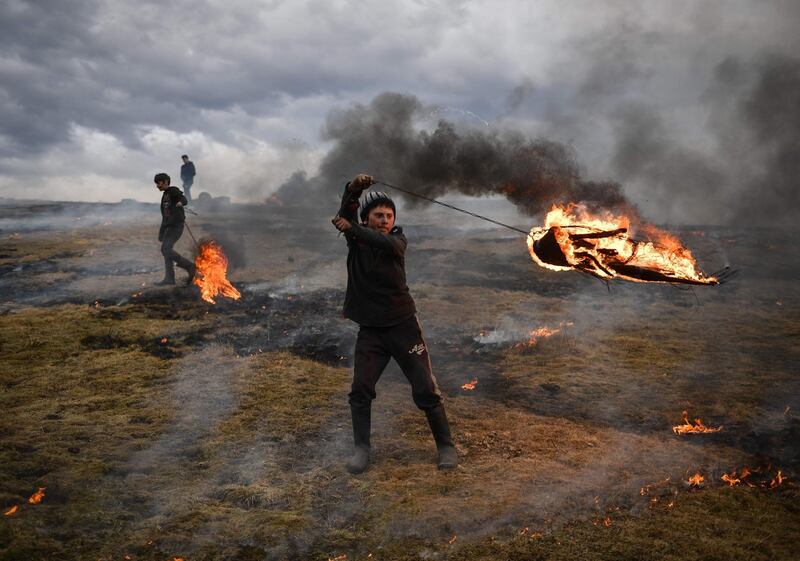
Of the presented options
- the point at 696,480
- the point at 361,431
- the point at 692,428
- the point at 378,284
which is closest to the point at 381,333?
the point at 378,284

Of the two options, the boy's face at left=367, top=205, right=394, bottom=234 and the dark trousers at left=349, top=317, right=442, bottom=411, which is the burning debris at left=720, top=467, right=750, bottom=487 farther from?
the boy's face at left=367, top=205, right=394, bottom=234

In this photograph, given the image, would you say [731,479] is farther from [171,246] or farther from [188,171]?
[188,171]

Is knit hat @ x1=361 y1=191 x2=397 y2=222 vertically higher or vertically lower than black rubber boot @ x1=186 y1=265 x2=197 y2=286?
higher

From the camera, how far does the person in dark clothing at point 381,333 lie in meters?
4.40

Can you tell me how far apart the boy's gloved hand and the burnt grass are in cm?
241

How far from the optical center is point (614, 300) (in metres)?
10.6

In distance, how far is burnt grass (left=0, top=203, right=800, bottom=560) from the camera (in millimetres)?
3490

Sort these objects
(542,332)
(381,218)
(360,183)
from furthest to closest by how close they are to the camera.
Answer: (542,332) → (381,218) → (360,183)

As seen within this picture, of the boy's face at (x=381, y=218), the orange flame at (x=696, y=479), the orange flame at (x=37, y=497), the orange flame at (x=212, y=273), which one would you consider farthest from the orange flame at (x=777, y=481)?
the orange flame at (x=212, y=273)

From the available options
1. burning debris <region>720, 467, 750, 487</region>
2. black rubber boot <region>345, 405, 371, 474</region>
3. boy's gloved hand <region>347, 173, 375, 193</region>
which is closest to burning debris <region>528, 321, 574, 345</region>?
burning debris <region>720, 467, 750, 487</region>

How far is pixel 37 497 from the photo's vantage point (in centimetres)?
381

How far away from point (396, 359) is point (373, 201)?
57.1 inches

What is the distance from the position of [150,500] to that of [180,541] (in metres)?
0.64

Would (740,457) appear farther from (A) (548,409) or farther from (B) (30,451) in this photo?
(B) (30,451)
